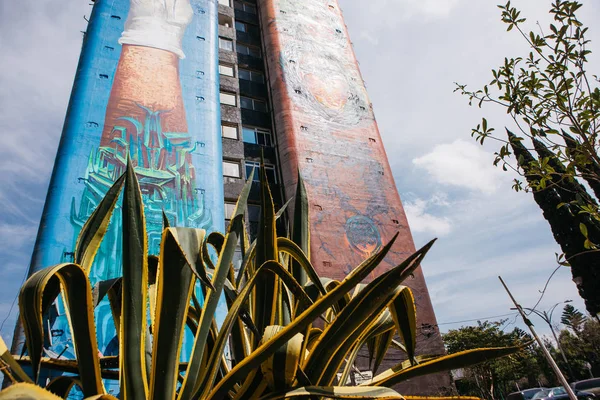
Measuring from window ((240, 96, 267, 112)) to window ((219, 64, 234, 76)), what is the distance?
4.41 ft

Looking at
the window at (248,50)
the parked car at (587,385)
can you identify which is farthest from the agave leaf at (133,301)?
the parked car at (587,385)

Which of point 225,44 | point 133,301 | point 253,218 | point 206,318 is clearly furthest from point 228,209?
point 133,301

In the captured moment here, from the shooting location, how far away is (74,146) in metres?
10.3

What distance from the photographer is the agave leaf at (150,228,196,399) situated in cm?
159

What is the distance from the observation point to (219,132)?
43.1 feet

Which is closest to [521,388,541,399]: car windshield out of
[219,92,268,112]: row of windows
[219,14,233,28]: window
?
[219,92,268,112]: row of windows

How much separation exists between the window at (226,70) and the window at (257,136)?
9.78 ft

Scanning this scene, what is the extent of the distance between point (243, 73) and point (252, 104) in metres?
1.90

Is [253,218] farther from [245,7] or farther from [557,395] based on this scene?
[557,395]

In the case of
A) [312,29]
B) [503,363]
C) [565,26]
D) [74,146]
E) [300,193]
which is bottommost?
[503,363]

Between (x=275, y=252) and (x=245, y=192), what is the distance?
0.81 m

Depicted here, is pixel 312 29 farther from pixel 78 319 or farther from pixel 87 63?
pixel 78 319

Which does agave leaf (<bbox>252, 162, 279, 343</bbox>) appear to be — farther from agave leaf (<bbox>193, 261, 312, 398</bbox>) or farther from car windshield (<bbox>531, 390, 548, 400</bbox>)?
car windshield (<bbox>531, 390, 548, 400</bbox>)

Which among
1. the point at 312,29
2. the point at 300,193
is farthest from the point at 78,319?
the point at 312,29
